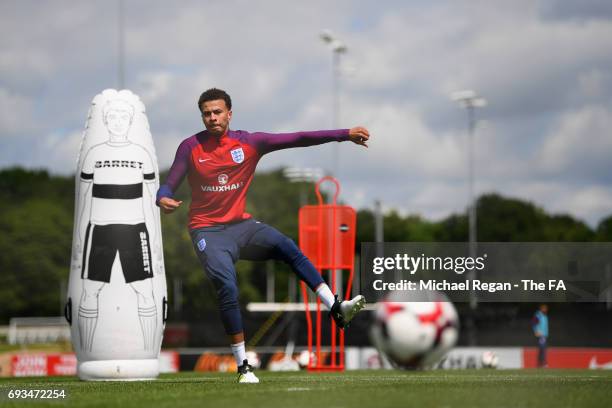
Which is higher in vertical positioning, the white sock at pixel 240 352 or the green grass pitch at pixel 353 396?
the white sock at pixel 240 352

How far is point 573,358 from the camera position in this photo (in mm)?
33375

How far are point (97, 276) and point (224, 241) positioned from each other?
3885 mm

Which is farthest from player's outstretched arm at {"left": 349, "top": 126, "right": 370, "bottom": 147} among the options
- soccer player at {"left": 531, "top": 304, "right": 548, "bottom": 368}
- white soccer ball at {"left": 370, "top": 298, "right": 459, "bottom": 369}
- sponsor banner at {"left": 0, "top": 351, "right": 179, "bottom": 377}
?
sponsor banner at {"left": 0, "top": 351, "right": 179, "bottom": 377}

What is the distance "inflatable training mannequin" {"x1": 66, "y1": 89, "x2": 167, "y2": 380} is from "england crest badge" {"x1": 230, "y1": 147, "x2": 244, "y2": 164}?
141 inches

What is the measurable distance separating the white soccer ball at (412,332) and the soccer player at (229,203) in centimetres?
406

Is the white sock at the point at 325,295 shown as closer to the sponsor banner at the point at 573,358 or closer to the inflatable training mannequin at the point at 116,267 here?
the inflatable training mannequin at the point at 116,267

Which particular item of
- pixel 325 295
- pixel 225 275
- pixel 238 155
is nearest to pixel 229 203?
pixel 238 155

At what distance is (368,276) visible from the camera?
13.2 meters

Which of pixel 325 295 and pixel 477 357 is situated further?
pixel 477 357

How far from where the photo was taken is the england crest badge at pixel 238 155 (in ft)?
36.5

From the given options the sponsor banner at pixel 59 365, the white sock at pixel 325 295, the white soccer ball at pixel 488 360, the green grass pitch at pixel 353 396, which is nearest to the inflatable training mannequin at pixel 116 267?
the green grass pitch at pixel 353 396

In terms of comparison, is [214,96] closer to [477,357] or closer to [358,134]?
[358,134]

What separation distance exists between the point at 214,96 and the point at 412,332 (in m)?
5.25

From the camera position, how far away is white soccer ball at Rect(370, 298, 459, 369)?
1485 centimetres
